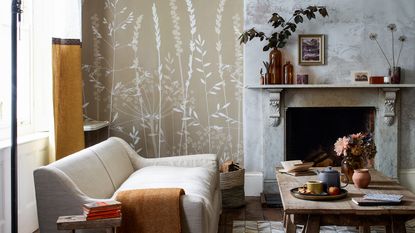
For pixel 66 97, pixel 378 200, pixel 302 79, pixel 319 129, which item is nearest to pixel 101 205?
pixel 378 200

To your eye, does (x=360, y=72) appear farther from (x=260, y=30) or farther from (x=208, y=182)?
(x=208, y=182)

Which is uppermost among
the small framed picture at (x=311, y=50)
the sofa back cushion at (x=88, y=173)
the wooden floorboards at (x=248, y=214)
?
the small framed picture at (x=311, y=50)

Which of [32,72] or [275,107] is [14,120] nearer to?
[32,72]

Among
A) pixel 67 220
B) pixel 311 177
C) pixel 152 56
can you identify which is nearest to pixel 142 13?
pixel 152 56

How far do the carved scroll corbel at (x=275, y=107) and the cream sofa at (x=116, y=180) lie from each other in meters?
0.94

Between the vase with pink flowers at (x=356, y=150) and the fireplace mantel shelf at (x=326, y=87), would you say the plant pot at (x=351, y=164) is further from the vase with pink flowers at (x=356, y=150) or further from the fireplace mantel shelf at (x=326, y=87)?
the fireplace mantel shelf at (x=326, y=87)

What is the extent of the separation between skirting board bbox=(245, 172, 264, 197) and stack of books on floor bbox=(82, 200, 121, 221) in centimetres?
271

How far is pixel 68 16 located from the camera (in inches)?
171

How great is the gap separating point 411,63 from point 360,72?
0.50 metres

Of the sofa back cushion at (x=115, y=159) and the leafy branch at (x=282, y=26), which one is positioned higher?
the leafy branch at (x=282, y=26)

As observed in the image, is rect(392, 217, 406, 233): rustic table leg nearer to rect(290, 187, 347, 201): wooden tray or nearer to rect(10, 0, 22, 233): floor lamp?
rect(290, 187, 347, 201): wooden tray

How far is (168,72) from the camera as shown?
5.29 meters

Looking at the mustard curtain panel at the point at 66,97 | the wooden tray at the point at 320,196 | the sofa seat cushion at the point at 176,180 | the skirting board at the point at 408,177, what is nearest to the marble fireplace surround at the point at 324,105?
the skirting board at the point at 408,177

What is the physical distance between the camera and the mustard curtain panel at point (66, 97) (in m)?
4.18
